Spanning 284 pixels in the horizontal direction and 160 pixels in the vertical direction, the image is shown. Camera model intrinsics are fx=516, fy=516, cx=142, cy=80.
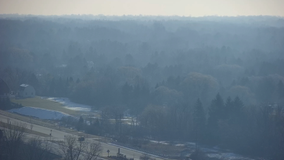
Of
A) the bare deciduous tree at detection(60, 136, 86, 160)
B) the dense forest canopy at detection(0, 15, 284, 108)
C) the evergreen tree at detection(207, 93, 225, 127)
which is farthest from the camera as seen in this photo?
the dense forest canopy at detection(0, 15, 284, 108)

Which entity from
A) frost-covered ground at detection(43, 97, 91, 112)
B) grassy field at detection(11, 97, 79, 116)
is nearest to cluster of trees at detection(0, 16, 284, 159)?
frost-covered ground at detection(43, 97, 91, 112)

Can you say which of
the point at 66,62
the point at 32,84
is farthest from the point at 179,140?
the point at 66,62

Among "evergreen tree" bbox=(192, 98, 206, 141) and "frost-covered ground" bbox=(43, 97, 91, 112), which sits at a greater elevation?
"frost-covered ground" bbox=(43, 97, 91, 112)

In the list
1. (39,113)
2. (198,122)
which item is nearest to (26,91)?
(39,113)

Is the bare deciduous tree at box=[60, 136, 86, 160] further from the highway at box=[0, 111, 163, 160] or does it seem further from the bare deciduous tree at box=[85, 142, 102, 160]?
the highway at box=[0, 111, 163, 160]

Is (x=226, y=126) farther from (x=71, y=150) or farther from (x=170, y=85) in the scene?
(x=170, y=85)

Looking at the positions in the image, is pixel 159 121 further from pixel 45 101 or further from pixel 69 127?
pixel 45 101
